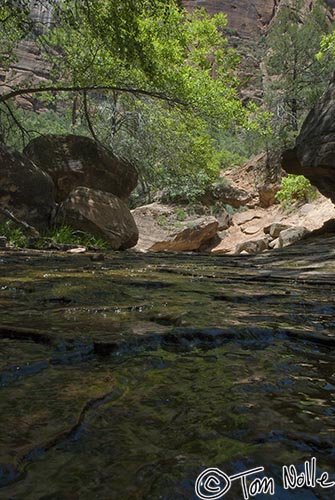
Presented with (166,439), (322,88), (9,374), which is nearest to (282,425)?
(166,439)

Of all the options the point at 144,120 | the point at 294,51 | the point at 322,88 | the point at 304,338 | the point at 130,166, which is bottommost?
the point at 304,338

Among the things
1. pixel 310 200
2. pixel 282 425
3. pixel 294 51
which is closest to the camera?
pixel 282 425

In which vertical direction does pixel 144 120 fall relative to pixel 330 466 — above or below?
above

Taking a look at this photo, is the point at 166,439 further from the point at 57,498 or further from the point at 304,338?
the point at 304,338

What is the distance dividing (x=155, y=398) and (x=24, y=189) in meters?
8.78

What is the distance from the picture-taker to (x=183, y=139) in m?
11.4

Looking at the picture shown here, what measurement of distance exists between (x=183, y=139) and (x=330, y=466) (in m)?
11.2

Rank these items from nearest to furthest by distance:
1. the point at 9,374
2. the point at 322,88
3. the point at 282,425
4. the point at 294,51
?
the point at 282,425, the point at 9,374, the point at 322,88, the point at 294,51

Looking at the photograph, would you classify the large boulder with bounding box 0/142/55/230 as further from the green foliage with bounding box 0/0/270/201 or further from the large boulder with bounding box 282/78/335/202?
the large boulder with bounding box 282/78/335/202

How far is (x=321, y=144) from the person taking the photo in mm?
9156

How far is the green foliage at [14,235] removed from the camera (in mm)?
8000

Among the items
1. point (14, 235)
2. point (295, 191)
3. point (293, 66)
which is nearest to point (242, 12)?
point (293, 66)
